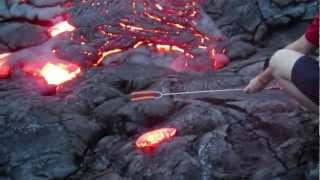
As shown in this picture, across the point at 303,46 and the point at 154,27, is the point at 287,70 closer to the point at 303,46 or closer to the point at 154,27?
the point at 303,46

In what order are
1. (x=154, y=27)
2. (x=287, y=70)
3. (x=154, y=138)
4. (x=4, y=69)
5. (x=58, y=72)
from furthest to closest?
(x=154, y=27), (x=4, y=69), (x=58, y=72), (x=154, y=138), (x=287, y=70)

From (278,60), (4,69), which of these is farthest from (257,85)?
(4,69)

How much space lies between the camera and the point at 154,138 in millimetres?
5145

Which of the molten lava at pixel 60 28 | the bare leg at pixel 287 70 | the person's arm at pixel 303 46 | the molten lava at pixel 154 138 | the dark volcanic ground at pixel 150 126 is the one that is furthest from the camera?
the molten lava at pixel 60 28

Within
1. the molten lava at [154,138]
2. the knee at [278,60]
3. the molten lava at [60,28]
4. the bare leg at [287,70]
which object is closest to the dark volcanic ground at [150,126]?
the molten lava at [154,138]

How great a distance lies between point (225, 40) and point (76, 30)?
6.90 feet

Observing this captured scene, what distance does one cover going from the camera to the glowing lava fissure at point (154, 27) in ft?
23.6

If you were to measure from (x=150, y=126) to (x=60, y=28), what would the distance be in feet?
9.91

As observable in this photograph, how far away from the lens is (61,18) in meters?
8.08

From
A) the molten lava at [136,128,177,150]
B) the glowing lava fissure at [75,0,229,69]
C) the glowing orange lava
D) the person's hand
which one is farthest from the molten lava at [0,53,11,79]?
the person's hand

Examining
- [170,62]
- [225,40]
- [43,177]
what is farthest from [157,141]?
[225,40]

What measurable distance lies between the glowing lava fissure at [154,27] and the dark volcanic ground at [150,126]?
0.22m

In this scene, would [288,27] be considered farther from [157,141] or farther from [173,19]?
[157,141]

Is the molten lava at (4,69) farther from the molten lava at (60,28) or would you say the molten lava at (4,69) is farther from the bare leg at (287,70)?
the bare leg at (287,70)
